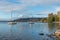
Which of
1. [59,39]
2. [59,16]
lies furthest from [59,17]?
[59,39]

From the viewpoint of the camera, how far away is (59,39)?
33625 millimetres

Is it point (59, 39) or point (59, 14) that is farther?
point (59, 14)

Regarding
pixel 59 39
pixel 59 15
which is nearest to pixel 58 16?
pixel 59 15

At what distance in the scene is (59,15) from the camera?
311 feet

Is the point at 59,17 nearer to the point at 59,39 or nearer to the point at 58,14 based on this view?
the point at 58,14

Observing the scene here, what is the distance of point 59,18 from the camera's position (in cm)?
9750

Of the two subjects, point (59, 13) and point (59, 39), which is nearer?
point (59, 39)

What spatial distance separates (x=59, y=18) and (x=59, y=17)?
1798 mm

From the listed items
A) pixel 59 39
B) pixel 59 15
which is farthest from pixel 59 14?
pixel 59 39

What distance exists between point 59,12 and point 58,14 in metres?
1.79

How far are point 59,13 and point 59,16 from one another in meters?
3.15

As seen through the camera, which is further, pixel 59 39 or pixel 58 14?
pixel 58 14

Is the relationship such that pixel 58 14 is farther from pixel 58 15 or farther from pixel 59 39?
pixel 59 39

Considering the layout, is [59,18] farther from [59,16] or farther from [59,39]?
[59,39]
